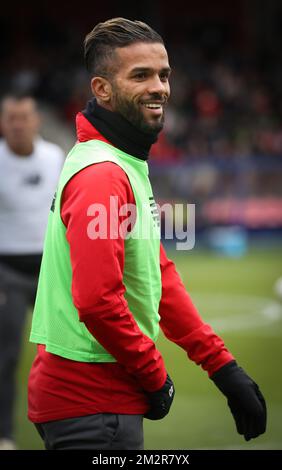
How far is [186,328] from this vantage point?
165 inches


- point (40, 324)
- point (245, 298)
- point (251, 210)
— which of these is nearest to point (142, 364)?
point (40, 324)

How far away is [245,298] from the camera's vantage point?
13.3 meters

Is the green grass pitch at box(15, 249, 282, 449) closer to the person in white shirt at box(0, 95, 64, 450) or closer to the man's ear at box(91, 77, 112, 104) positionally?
the person in white shirt at box(0, 95, 64, 450)

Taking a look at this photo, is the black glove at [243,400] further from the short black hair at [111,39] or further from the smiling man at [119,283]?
the short black hair at [111,39]

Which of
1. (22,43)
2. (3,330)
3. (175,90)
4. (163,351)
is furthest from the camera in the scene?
(22,43)

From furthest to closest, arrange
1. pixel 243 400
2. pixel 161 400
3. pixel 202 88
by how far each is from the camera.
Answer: pixel 202 88
pixel 243 400
pixel 161 400

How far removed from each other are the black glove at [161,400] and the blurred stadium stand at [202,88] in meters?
14.0

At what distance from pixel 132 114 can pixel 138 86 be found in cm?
11

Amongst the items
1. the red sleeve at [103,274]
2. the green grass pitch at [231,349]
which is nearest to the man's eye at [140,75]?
the red sleeve at [103,274]

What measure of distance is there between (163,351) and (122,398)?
653 cm

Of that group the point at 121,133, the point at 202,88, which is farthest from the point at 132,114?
the point at 202,88

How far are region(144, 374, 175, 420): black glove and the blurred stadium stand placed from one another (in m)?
14.0

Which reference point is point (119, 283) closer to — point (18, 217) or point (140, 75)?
point (140, 75)

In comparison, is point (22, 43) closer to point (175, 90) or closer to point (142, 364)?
point (175, 90)
